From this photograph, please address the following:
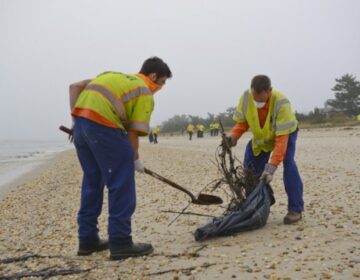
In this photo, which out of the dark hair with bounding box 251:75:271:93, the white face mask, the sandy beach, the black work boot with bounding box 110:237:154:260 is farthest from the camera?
the white face mask

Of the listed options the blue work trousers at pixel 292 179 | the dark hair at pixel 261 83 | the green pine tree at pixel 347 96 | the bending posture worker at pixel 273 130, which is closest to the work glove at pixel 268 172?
the bending posture worker at pixel 273 130

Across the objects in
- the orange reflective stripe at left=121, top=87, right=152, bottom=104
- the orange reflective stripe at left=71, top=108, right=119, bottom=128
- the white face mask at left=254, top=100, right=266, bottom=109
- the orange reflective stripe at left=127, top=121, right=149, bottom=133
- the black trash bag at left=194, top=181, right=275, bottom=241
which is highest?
the orange reflective stripe at left=121, top=87, right=152, bottom=104

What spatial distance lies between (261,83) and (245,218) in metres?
1.37

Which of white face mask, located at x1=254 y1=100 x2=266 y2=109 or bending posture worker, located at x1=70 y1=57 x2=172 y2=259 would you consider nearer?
bending posture worker, located at x1=70 y1=57 x2=172 y2=259

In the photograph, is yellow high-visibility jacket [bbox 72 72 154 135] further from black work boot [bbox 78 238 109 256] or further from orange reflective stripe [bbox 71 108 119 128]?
black work boot [bbox 78 238 109 256]

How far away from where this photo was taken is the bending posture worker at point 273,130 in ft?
14.6

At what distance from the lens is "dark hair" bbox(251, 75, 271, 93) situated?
14.4ft

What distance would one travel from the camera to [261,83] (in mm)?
4398

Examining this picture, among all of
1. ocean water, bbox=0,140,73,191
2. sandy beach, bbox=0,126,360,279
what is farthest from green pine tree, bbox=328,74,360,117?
sandy beach, bbox=0,126,360,279

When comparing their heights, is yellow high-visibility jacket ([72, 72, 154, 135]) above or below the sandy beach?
above

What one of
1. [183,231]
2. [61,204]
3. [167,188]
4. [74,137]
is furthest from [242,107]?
[61,204]

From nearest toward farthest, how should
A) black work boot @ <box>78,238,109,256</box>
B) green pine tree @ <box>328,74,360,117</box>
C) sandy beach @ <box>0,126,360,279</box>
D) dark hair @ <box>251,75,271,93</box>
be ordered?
sandy beach @ <box>0,126,360,279</box>, black work boot @ <box>78,238,109,256</box>, dark hair @ <box>251,75,271,93</box>, green pine tree @ <box>328,74,360,117</box>

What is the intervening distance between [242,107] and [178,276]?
214 cm

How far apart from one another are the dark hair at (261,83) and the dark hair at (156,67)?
3.00 feet
